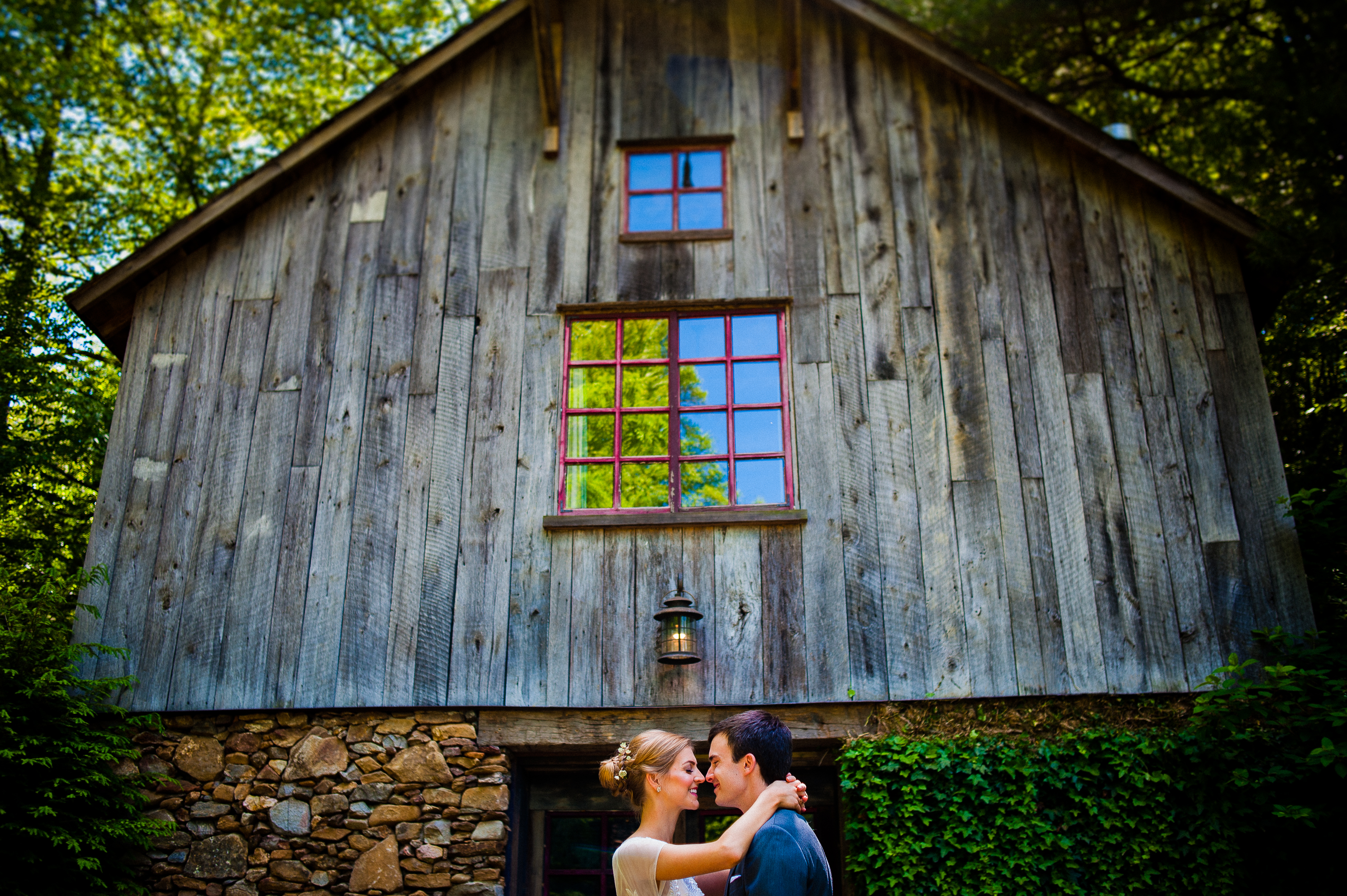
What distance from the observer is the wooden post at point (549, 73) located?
691cm

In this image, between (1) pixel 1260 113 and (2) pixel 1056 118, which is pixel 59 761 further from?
(1) pixel 1260 113

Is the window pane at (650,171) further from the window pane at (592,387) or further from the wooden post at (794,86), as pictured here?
the window pane at (592,387)

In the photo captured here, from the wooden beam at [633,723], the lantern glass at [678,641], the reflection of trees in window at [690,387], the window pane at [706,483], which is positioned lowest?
the wooden beam at [633,723]

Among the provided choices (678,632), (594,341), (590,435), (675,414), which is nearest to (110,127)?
(594,341)

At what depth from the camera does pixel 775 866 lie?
305cm

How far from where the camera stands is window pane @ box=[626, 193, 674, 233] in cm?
Answer: 696

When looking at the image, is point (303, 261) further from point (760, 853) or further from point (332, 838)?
point (760, 853)

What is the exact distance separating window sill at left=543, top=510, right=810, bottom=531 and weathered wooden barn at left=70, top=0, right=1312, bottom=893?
0.02 metres

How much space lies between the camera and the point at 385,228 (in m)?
6.99

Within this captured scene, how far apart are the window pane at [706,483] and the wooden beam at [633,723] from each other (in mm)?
1031

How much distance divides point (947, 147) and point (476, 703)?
4866 millimetres

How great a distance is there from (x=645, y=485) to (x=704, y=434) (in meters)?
0.50

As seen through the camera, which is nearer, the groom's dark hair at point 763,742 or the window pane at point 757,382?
the groom's dark hair at point 763,742

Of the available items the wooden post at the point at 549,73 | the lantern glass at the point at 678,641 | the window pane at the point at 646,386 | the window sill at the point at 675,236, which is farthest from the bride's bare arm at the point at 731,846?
the wooden post at the point at 549,73
